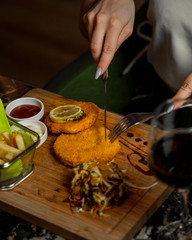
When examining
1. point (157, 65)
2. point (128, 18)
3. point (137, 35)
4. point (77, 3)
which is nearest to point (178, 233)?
point (128, 18)

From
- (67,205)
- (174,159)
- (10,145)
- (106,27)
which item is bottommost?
(67,205)

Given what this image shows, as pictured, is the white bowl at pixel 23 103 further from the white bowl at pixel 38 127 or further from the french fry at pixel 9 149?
the french fry at pixel 9 149

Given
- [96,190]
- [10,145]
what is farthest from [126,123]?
[10,145]

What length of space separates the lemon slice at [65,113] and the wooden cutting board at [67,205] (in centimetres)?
14

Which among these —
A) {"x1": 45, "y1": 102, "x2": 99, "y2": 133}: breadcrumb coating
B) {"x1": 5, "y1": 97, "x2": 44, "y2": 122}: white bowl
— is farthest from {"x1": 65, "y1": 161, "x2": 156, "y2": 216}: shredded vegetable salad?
{"x1": 5, "y1": 97, "x2": 44, "y2": 122}: white bowl

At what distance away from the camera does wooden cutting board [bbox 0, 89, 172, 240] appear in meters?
1.55

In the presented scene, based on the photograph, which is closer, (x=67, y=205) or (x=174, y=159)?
(x=174, y=159)

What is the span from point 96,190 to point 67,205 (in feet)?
0.56

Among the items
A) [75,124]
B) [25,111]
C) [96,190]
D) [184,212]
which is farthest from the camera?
[25,111]

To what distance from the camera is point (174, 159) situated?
1269 millimetres

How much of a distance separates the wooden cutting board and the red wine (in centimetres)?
37

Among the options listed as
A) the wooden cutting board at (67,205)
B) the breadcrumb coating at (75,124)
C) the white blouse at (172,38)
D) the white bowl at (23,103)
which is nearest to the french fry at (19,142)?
the wooden cutting board at (67,205)

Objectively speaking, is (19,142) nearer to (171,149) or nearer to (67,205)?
(67,205)

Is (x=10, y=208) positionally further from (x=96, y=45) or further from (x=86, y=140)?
(x=96, y=45)
